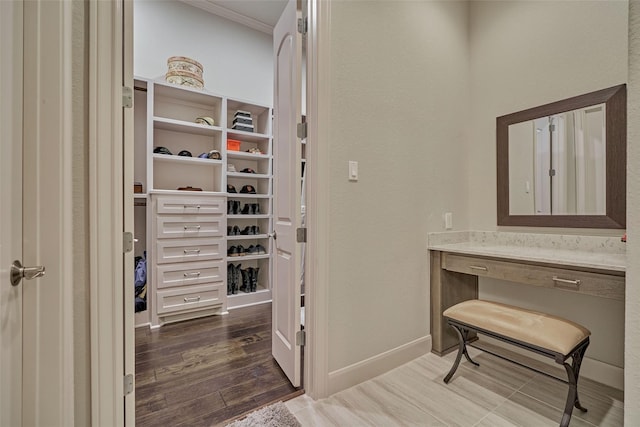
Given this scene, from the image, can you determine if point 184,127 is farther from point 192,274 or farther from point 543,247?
point 543,247

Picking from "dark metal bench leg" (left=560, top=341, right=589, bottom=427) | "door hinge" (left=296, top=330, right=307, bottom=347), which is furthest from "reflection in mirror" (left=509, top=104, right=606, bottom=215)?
"door hinge" (left=296, top=330, right=307, bottom=347)

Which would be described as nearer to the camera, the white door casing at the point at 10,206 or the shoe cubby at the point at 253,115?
the white door casing at the point at 10,206

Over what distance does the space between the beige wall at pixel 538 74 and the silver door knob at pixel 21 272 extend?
267cm

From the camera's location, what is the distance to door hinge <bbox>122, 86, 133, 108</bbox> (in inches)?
43.8

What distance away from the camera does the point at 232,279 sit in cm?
323

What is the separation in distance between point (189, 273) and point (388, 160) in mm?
2204

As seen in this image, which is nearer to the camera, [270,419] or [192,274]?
[270,419]

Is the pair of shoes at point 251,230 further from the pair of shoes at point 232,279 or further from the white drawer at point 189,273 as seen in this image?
the white drawer at point 189,273

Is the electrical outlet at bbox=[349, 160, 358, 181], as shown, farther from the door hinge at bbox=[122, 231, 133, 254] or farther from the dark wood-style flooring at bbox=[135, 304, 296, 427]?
the dark wood-style flooring at bbox=[135, 304, 296, 427]

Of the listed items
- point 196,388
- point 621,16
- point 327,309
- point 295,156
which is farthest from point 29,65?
point 621,16

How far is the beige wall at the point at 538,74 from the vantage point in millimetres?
1685

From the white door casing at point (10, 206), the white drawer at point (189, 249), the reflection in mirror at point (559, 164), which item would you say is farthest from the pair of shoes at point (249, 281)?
the reflection in mirror at point (559, 164)

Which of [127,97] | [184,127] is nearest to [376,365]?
[127,97]

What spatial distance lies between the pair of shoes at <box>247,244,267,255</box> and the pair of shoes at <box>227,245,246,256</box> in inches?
2.8
